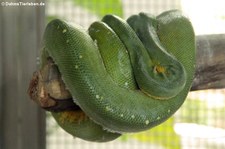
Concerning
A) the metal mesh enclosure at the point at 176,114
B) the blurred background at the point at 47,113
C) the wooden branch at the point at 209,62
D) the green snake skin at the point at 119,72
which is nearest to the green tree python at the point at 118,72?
the green snake skin at the point at 119,72

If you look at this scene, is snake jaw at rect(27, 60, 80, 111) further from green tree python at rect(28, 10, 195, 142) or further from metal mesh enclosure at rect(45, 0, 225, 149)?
metal mesh enclosure at rect(45, 0, 225, 149)

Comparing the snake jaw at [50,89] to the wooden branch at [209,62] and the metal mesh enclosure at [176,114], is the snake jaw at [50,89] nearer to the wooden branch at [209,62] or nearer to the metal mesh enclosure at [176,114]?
the wooden branch at [209,62]

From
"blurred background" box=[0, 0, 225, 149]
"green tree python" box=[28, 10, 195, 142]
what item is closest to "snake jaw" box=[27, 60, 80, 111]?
"green tree python" box=[28, 10, 195, 142]

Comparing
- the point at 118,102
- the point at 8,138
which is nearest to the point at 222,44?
the point at 118,102

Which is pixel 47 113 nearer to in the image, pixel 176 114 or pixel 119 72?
pixel 176 114

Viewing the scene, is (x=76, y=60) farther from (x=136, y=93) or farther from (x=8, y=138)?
(x=8, y=138)

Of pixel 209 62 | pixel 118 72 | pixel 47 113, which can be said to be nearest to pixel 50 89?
pixel 118 72
